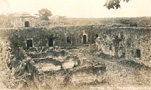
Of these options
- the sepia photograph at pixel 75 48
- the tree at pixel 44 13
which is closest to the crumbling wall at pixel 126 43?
the sepia photograph at pixel 75 48

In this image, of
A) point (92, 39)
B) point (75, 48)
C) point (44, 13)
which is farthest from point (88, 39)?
point (44, 13)

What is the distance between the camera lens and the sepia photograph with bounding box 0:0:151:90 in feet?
29.3

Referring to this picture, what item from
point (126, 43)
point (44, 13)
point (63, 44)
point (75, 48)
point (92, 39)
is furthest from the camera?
point (92, 39)

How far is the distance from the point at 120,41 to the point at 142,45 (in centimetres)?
229

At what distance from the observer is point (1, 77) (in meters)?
7.34

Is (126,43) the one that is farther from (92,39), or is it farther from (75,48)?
(75,48)

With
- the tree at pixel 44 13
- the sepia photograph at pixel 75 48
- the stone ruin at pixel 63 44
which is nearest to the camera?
the sepia photograph at pixel 75 48

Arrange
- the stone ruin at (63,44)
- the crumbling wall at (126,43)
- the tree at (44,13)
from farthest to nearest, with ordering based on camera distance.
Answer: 1. the tree at (44,13)
2. the crumbling wall at (126,43)
3. the stone ruin at (63,44)

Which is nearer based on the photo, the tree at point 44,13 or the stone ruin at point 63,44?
the stone ruin at point 63,44

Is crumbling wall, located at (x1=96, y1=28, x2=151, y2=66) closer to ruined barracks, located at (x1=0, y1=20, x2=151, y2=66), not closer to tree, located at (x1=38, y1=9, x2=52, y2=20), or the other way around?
ruined barracks, located at (x1=0, y1=20, x2=151, y2=66)

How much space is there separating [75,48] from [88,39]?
1.52 metres

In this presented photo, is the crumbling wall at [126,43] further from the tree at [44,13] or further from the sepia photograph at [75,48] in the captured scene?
the tree at [44,13]

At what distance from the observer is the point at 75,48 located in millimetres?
15727

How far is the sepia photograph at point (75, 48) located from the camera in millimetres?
8941
